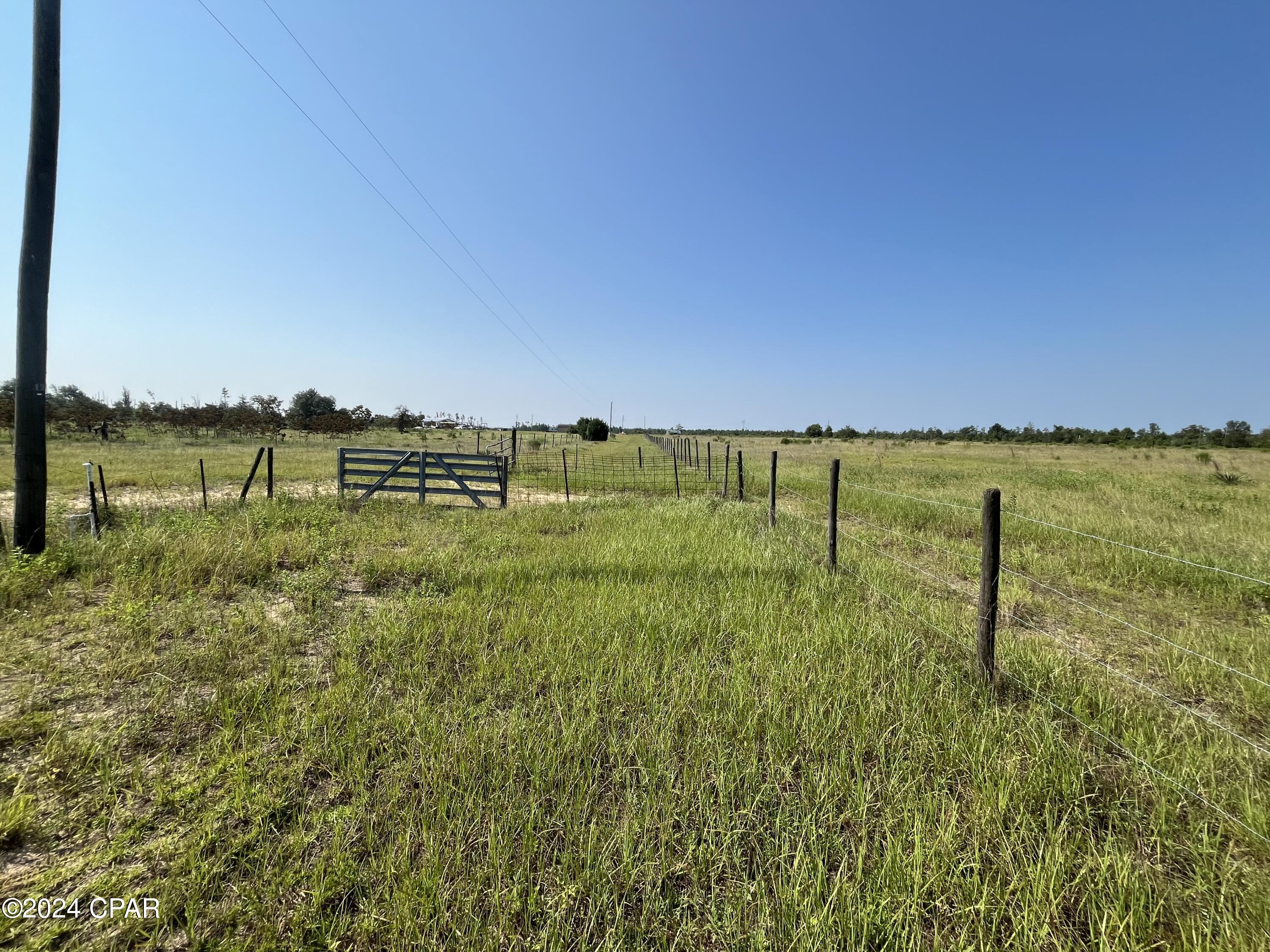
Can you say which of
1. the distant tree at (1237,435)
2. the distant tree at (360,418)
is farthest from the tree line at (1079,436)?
the distant tree at (360,418)

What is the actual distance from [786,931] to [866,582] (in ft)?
15.2

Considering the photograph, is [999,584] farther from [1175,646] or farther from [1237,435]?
[1237,435]

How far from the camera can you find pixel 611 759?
2.65 m

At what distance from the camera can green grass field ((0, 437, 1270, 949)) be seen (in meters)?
1.80

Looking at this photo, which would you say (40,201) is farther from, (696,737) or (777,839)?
(777,839)

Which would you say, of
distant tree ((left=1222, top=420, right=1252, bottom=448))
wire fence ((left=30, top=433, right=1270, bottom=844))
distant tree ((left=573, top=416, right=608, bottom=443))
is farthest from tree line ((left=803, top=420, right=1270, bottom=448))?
wire fence ((left=30, top=433, right=1270, bottom=844))

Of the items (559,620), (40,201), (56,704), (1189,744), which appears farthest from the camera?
(40,201)

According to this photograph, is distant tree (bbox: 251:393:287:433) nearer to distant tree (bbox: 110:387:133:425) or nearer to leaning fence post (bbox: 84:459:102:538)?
distant tree (bbox: 110:387:133:425)

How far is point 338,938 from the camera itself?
66.0 inches

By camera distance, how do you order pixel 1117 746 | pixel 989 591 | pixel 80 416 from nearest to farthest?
1. pixel 1117 746
2. pixel 989 591
3. pixel 80 416

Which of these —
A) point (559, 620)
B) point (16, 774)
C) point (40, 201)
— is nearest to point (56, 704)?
point (16, 774)

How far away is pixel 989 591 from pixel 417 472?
1271 cm

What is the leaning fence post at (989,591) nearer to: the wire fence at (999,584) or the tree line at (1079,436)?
the wire fence at (999,584)

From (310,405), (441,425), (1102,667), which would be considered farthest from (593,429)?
(1102,667)
